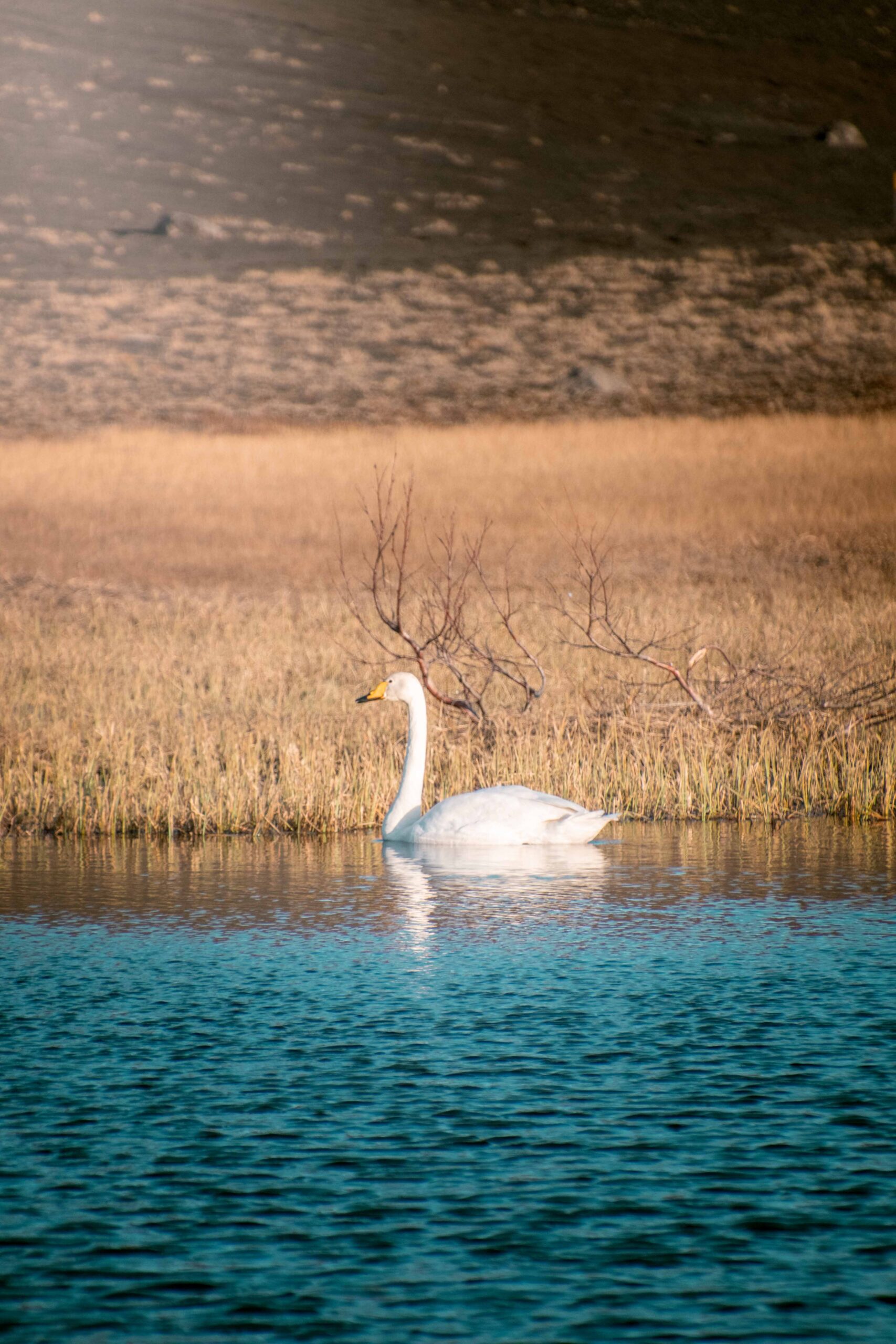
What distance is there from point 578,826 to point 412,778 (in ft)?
4.26

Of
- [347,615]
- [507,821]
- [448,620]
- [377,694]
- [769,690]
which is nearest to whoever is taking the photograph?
[507,821]

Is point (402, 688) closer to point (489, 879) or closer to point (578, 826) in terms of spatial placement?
point (578, 826)

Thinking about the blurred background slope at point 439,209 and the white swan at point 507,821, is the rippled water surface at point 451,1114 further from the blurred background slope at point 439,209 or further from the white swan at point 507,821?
the blurred background slope at point 439,209

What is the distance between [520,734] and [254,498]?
83.1ft

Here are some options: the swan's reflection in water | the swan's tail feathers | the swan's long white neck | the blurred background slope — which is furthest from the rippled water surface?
the blurred background slope

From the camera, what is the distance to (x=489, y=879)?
945 cm

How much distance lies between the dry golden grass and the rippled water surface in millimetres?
3019

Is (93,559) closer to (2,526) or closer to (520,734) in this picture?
(2,526)

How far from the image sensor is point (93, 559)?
3212 cm

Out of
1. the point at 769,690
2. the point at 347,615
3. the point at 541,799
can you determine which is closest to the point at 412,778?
the point at 541,799

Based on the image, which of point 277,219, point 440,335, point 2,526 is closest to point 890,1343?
point 2,526

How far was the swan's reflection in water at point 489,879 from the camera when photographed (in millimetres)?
8531

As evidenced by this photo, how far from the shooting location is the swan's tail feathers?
10148mm

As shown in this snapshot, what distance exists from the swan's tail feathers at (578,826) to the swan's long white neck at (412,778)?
3.01 feet
